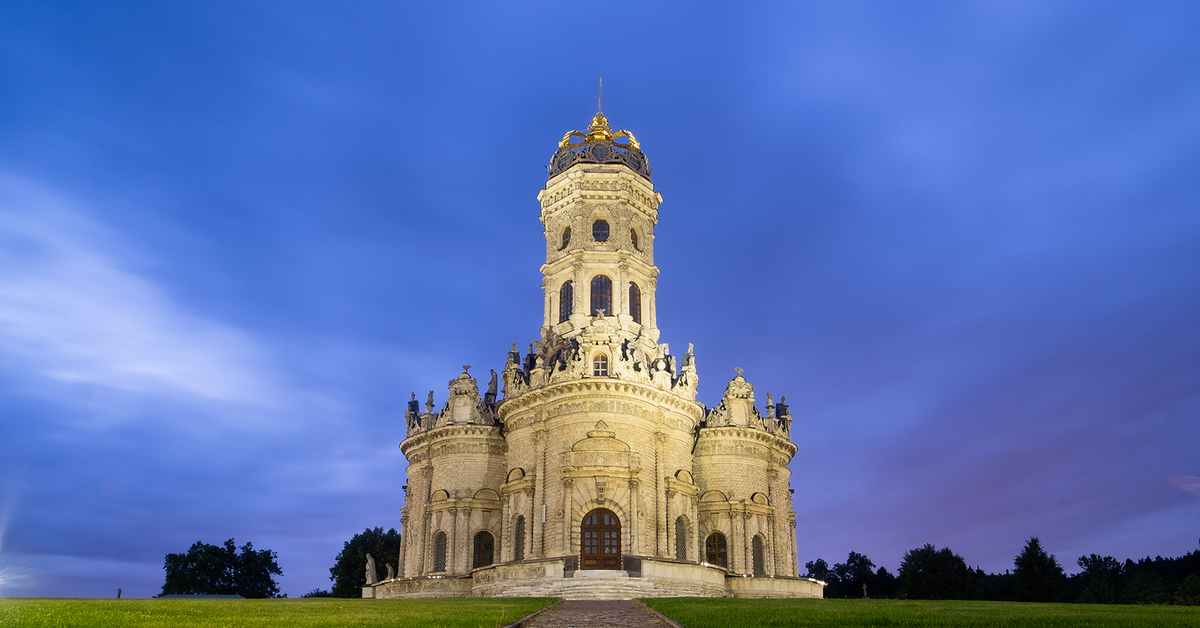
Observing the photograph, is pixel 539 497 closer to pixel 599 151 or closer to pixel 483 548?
pixel 483 548

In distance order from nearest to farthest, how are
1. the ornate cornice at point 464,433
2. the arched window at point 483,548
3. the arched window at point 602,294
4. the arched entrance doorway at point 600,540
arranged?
the arched entrance doorway at point 600,540 → the arched window at point 483,548 → the ornate cornice at point 464,433 → the arched window at point 602,294

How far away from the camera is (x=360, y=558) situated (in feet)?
293

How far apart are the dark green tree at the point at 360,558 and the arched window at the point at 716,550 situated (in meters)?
43.8

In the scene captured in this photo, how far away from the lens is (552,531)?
45156 millimetres

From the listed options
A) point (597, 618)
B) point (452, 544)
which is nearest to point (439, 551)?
point (452, 544)

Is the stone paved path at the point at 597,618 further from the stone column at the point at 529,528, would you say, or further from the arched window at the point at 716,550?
the arched window at the point at 716,550

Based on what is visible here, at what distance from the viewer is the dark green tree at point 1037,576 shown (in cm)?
7381

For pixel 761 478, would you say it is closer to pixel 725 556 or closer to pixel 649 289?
pixel 725 556

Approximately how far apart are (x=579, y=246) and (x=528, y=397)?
12481 mm

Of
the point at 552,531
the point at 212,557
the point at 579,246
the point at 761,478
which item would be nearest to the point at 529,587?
A: the point at 552,531

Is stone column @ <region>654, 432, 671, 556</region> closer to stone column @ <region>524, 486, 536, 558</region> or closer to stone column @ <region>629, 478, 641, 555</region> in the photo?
stone column @ <region>629, 478, 641, 555</region>

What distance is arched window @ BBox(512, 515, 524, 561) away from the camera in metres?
48.3

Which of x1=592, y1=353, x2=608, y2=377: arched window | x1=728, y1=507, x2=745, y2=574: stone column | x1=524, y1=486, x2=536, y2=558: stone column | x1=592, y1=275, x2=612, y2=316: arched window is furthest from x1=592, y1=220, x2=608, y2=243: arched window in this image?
x1=728, y1=507, x2=745, y2=574: stone column

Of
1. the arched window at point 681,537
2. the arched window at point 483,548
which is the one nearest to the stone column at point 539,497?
the arched window at point 483,548
